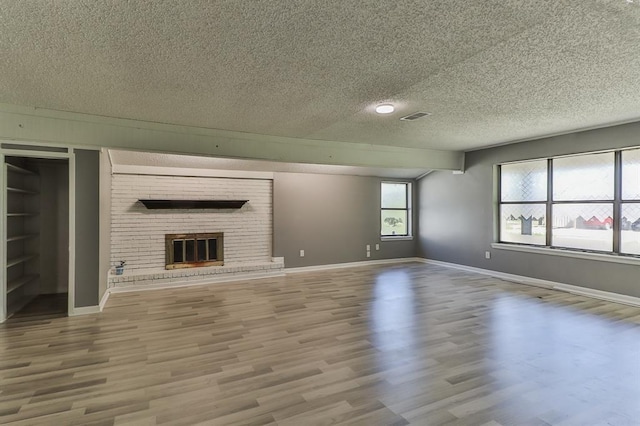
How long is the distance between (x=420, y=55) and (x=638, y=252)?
433 cm

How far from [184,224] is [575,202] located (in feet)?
21.0

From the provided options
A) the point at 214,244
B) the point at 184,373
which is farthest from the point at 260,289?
the point at 184,373

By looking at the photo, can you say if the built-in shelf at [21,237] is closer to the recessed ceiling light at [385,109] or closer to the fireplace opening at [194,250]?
the fireplace opening at [194,250]

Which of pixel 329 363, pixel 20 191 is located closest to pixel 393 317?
pixel 329 363

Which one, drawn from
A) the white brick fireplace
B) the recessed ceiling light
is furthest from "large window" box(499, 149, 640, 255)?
the white brick fireplace

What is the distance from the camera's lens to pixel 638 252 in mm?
4473

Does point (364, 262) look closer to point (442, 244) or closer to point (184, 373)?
point (442, 244)

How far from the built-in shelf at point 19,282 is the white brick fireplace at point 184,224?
3.17 feet

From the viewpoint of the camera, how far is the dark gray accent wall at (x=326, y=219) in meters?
6.89

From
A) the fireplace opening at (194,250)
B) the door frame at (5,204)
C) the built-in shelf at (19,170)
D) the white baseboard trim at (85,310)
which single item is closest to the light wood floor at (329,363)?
the white baseboard trim at (85,310)

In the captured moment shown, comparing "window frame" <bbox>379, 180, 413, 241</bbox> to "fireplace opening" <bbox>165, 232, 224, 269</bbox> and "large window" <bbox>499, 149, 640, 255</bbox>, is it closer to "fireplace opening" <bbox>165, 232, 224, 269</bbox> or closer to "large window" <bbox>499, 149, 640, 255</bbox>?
"large window" <bbox>499, 149, 640, 255</bbox>

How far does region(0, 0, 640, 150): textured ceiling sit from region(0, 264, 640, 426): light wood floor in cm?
238

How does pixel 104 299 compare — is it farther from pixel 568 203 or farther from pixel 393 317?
pixel 568 203

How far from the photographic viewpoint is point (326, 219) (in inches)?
287
